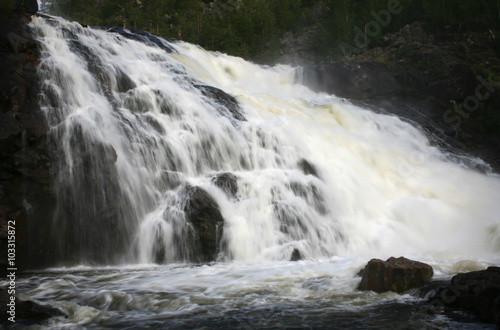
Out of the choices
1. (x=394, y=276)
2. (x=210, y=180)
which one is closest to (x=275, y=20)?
(x=210, y=180)

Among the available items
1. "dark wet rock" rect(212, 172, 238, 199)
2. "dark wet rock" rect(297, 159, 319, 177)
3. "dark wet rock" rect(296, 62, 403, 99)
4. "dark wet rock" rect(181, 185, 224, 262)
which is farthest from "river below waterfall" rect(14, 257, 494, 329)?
"dark wet rock" rect(296, 62, 403, 99)

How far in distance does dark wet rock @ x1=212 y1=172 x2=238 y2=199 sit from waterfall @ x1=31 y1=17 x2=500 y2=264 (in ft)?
0.12

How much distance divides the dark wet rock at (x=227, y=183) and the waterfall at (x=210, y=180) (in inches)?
1.4

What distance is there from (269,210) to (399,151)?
372 inches

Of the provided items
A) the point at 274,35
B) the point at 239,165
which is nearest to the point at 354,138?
the point at 239,165

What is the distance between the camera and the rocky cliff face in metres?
9.64

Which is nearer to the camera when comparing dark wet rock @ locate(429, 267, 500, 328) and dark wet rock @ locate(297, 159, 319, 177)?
dark wet rock @ locate(429, 267, 500, 328)

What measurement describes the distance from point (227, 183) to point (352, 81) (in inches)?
637

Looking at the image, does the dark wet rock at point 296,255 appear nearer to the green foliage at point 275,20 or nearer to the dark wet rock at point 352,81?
the dark wet rock at point 352,81

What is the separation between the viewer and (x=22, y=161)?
33.1ft

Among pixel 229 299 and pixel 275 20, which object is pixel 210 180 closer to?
pixel 229 299

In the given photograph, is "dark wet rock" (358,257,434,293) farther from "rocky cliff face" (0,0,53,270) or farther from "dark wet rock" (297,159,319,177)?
"rocky cliff face" (0,0,53,270)

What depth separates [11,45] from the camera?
38.9 ft

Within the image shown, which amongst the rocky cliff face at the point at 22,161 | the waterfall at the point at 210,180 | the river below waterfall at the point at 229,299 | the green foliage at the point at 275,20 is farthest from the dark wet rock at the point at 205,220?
the green foliage at the point at 275,20
